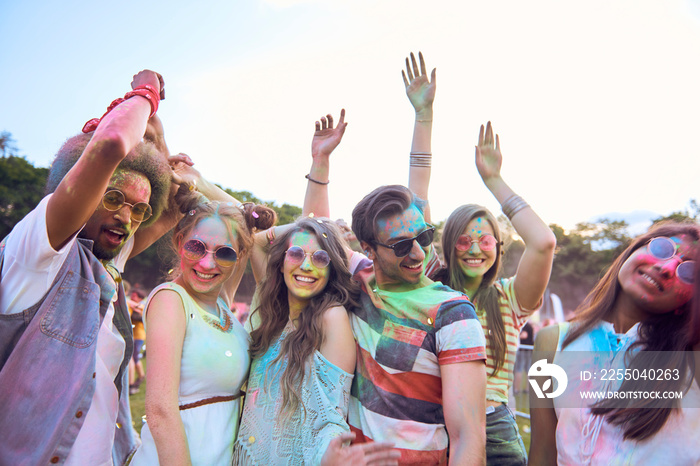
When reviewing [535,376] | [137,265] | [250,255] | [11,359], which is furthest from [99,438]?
[137,265]

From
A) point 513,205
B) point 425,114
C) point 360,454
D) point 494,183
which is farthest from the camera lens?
point 425,114

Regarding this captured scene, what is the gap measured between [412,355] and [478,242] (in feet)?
4.06

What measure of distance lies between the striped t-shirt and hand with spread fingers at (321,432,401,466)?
180 millimetres

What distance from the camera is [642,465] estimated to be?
6.63 feet

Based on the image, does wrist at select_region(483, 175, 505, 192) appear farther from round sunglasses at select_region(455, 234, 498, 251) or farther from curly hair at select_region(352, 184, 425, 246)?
curly hair at select_region(352, 184, 425, 246)

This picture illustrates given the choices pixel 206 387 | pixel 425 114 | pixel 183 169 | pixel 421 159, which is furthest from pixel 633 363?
pixel 183 169

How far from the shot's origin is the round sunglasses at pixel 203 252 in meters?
2.61

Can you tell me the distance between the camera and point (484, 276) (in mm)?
3332

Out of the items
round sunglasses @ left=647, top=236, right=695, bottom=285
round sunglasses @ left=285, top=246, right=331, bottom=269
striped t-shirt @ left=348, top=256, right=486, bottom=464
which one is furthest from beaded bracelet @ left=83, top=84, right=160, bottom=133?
round sunglasses @ left=647, top=236, right=695, bottom=285

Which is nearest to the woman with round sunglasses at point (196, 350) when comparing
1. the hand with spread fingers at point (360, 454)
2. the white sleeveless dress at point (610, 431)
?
the hand with spread fingers at point (360, 454)

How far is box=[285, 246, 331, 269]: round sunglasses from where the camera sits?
2635mm

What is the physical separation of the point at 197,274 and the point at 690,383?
8.45 ft

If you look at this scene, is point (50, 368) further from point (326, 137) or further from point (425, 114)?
point (425, 114)

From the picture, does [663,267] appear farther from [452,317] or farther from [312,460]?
[312,460]
